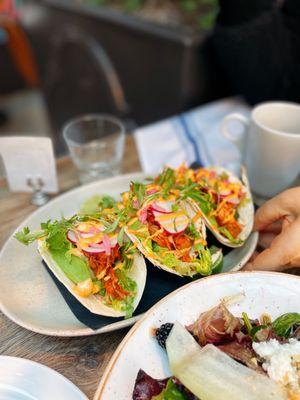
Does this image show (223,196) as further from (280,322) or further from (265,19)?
(265,19)

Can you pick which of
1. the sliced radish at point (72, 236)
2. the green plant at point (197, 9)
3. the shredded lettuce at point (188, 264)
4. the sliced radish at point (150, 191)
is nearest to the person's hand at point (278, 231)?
the shredded lettuce at point (188, 264)

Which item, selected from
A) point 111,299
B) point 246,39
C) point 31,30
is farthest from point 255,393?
point 31,30

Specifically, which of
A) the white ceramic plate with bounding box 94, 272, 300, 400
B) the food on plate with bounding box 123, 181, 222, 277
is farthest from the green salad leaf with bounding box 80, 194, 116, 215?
the white ceramic plate with bounding box 94, 272, 300, 400

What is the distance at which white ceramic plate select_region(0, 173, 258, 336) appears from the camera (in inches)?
25.3

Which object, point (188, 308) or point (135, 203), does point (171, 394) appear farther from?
point (135, 203)

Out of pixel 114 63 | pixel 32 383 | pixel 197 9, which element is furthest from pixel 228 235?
pixel 114 63

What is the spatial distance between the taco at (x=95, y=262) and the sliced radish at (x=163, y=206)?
0.28 feet

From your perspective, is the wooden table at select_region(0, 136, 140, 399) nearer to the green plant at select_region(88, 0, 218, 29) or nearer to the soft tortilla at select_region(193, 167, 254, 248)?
the soft tortilla at select_region(193, 167, 254, 248)

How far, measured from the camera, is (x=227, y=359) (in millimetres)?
563

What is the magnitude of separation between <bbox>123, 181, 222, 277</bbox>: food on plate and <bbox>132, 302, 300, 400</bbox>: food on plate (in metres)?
0.10

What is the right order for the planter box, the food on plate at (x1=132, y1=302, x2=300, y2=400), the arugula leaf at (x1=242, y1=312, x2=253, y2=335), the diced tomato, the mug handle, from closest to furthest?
the food on plate at (x1=132, y1=302, x2=300, y2=400)
the arugula leaf at (x1=242, y1=312, x2=253, y2=335)
the diced tomato
the mug handle
the planter box

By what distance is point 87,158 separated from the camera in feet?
3.49

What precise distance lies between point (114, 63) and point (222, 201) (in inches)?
52.3

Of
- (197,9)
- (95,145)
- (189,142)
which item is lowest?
(189,142)
